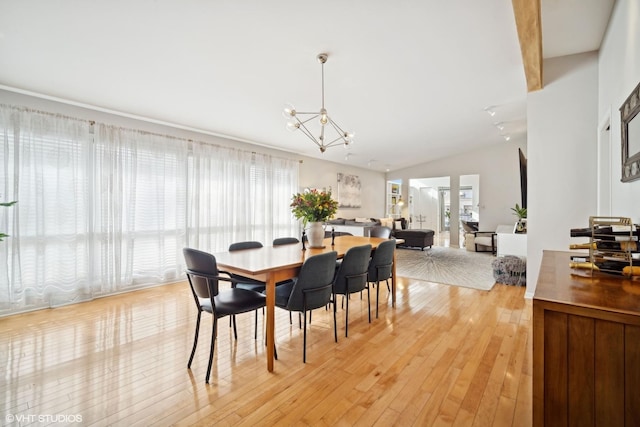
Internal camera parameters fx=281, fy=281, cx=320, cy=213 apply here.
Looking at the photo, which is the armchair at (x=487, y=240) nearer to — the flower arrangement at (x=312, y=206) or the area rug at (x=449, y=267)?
the area rug at (x=449, y=267)

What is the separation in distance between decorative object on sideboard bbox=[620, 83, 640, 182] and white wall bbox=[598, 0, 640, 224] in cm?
8

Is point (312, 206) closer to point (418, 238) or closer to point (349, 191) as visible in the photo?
point (418, 238)

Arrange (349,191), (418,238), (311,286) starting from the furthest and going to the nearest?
(349,191)
(418,238)
(311,286)

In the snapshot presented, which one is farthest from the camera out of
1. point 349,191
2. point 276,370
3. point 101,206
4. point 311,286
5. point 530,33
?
point 349,191

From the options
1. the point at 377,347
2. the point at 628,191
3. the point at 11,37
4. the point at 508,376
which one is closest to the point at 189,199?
the point at 11,37

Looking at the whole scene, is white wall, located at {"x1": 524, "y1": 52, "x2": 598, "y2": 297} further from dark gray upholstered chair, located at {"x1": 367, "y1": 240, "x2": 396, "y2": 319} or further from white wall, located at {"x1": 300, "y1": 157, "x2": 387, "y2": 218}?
white wall, located at {"x1": 300, "y1": 157, "x2": 387, "y2": 218}

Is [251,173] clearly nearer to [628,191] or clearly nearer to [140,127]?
[140,127]

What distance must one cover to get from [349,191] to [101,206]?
622cm

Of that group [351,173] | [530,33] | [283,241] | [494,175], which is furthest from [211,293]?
[494,175]

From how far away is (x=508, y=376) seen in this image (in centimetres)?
201

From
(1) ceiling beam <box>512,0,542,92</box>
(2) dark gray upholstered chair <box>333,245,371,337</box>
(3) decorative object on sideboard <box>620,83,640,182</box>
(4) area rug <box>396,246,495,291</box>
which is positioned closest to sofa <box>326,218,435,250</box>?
(4) area rug <box>396,246,495,291</box>

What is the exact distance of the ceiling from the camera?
228 centimetres

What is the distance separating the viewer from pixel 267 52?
2.87 metres

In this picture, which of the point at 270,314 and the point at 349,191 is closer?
the point at 270,314
